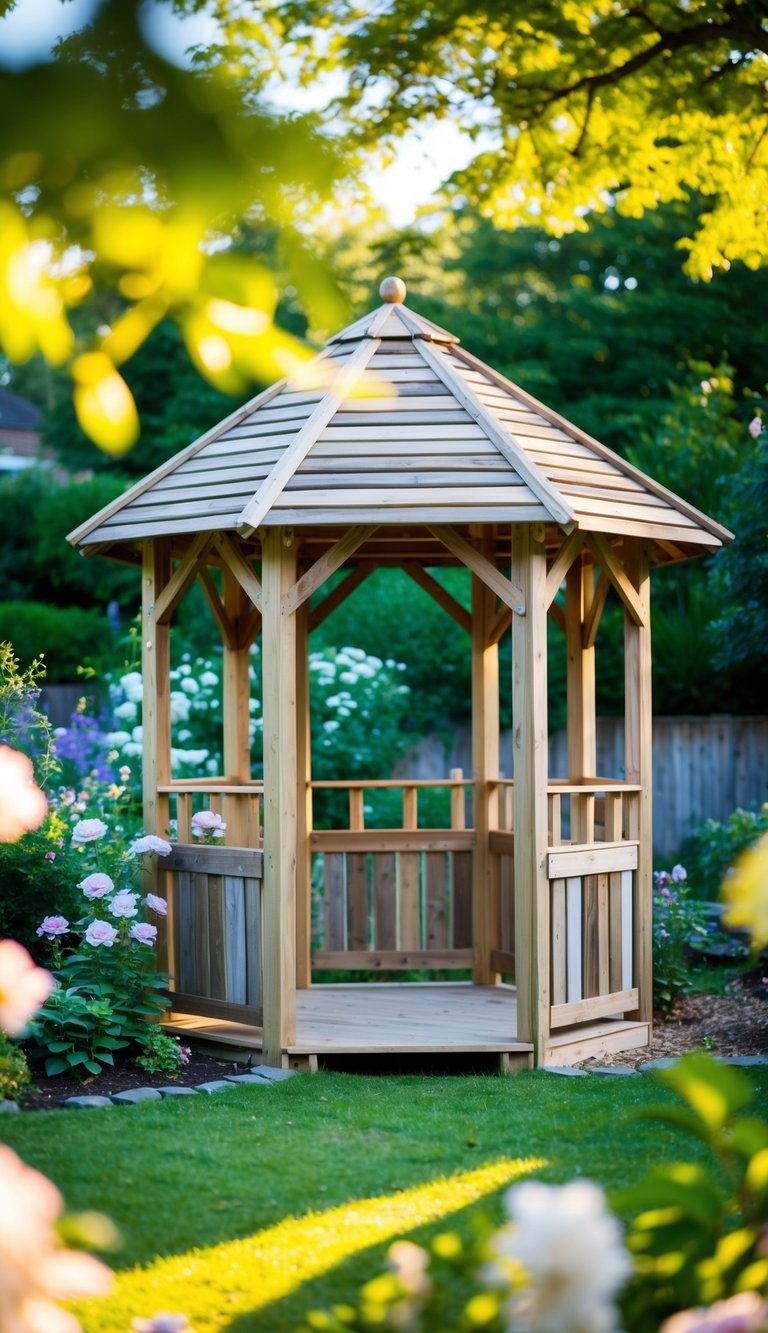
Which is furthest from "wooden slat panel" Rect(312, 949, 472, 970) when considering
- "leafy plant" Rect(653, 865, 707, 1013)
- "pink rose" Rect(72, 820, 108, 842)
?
"pink rose" Rect(72, 820, 108, 842)

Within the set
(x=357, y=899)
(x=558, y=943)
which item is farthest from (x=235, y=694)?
(x=558, y=943)

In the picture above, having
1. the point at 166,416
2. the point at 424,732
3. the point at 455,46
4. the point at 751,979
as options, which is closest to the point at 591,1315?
the point at 751,979

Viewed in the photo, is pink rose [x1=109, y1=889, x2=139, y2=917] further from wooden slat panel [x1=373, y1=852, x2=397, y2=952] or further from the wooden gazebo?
wooden slat panel [x1=373, y1=852, x2=397, y2=952]

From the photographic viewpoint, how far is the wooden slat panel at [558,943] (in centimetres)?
666

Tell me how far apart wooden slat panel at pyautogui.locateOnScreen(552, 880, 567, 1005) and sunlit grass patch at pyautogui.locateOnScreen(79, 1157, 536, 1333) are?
219 centimetres

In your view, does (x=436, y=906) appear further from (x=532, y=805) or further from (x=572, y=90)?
(x=572, y=90)

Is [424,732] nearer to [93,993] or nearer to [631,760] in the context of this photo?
[631,760]

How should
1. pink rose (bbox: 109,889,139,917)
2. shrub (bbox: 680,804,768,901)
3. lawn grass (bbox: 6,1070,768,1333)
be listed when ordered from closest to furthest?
lawn grass (bbox: 6,1070,768,1333), pink rose (bbox: 109,889,139,917), shrub (bbox: 680,804,768,901)

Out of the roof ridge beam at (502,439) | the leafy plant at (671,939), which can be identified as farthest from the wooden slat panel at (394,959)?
the roof ridge beam at (502,439)

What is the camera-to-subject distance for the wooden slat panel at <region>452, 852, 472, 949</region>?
28.2 feet

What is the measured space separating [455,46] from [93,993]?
271 inches

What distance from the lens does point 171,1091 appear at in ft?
19.5

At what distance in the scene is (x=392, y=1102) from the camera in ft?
19.3

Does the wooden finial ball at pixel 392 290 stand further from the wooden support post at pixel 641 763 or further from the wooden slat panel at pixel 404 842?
the wooden slat panel at pixel 404 842
